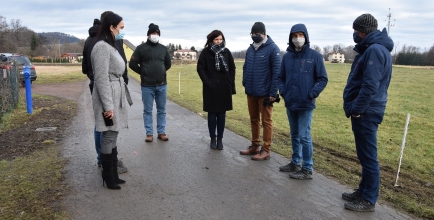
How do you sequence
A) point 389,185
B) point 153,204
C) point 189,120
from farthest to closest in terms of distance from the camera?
point 189,120, point 389,185, point 153,204

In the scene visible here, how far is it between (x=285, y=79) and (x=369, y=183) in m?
1.89

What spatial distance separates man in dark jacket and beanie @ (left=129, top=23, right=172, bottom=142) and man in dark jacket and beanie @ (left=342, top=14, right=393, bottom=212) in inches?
142

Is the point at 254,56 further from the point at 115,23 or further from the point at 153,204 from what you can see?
the point at 153,204

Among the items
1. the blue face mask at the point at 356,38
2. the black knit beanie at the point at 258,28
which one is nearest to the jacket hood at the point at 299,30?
the black knit beanie at the point at 258,28

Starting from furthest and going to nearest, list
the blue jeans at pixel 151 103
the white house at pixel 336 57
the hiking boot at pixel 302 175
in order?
the white house at pixel 336 57
the blue jeans at pixel 151 103
the hiking boot at pixel 302 175

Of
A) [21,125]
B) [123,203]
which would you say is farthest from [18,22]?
[123,203]

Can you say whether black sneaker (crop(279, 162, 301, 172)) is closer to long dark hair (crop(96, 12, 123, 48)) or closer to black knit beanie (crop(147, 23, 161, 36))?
long dark hair (crop(96, 12, 123, 48))

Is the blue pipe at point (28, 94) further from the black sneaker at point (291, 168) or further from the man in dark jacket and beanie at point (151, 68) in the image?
the black sneaker at point (291, 168)

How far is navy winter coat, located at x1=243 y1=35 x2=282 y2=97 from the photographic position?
5363 mm

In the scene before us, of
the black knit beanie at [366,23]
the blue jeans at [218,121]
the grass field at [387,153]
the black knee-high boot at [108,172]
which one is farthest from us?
the blue jeans at [218,121]

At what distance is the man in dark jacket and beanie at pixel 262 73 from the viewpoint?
5359 mm

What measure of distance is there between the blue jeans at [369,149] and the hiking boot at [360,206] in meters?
0.05

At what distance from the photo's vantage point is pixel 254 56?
18.1 feet

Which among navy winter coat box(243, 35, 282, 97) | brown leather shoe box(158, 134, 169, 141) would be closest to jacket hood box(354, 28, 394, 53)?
navy winter coat box(243, 35, 282, 97)
